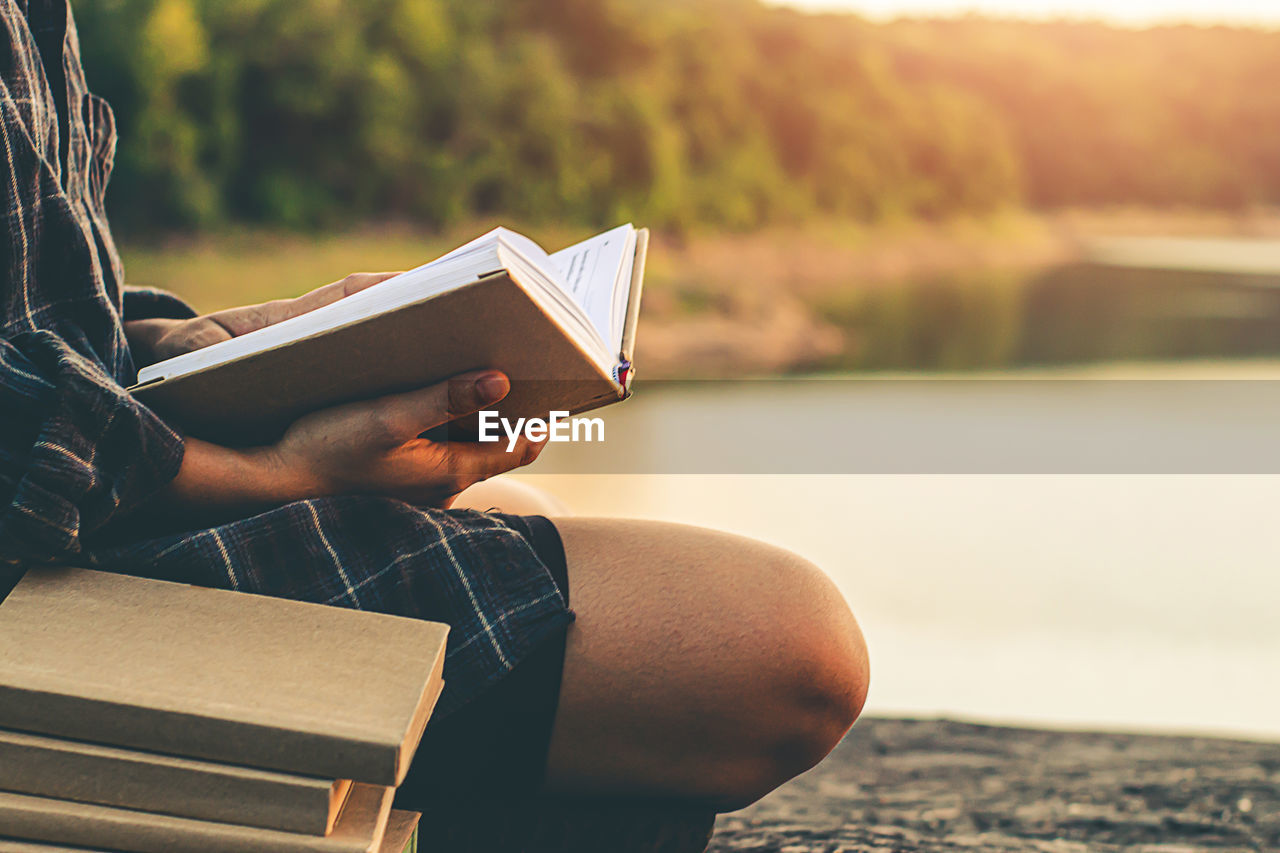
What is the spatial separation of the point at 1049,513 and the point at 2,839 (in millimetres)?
4751

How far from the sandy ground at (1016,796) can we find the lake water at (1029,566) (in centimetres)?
22

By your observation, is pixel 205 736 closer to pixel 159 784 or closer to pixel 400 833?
pixel 159 784

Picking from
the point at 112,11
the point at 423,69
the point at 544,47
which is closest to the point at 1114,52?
the point at 544,47

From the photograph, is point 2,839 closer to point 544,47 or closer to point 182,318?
point 182,318

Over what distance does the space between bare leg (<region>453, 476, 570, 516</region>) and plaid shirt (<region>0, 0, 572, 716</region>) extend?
25 centimetres

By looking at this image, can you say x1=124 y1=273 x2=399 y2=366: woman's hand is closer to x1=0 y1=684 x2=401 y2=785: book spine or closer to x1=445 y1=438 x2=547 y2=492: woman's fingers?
x1=445 y1=438 x2=547 y2=492: woman's fingers

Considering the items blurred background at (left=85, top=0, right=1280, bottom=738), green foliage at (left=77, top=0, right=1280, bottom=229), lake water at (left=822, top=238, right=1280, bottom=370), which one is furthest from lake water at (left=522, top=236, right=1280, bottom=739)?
green foliage at (left=77, top=0, right=1280, bottom=229)

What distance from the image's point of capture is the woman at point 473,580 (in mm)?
601

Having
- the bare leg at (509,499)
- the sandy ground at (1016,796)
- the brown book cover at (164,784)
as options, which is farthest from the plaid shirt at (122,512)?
the sandy ground at (1016,796)

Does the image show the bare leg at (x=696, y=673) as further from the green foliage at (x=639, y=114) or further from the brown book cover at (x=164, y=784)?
the green foliage at (x=639, y=114)

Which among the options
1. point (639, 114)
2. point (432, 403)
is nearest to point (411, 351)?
point (432, 403)

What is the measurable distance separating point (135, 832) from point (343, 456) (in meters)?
0.23

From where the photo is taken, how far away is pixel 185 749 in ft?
1.63

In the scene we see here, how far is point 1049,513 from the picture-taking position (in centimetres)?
470
